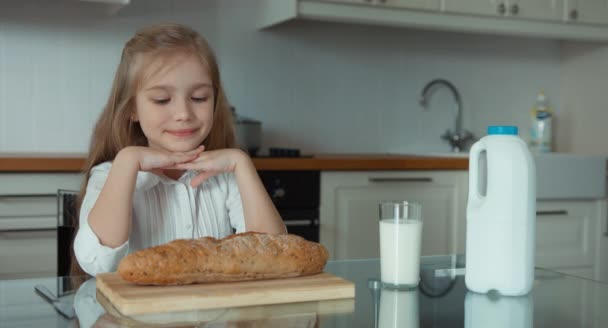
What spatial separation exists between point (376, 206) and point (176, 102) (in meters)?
1.38

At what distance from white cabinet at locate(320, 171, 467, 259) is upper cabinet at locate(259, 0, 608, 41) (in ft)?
1.89

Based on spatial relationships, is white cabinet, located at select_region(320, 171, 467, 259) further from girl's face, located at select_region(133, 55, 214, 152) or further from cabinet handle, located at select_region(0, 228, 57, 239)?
girl's face, located at select_region(133, 55, 214, 152)

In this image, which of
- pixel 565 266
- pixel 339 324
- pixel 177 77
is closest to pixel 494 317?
pixel 339 324

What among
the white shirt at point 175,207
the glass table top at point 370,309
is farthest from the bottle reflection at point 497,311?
the white shirt at point 175,207

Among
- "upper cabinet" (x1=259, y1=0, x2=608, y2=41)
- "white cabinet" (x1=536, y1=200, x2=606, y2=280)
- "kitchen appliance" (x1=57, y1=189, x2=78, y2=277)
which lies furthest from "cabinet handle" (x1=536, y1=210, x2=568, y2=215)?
"kitchen appliance" (x1=57, y1=189, x2=78, y2=277)

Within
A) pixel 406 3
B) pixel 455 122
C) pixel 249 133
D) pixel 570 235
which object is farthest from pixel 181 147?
pixel 455 122

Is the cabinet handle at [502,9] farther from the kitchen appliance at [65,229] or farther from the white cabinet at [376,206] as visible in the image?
the kitchen appliance at [65,229]

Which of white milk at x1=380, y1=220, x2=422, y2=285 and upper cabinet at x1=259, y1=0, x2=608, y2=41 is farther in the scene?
upper cabinet at x1=259, y1=0, x2=608, y2=41

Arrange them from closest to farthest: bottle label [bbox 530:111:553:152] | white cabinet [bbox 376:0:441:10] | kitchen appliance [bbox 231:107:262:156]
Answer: kitchen appliance [bbox 231:107:262:156], white cabinet [bbox 376:0:441:10], bottle label [bbox 530:111:553:152]

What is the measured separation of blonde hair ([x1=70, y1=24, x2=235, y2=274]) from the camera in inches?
55.1

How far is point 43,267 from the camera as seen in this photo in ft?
7.35

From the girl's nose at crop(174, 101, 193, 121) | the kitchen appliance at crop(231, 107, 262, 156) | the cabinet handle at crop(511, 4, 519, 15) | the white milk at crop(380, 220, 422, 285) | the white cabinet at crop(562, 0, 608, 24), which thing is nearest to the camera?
the white milk at crop(380, 220, 422, 285)

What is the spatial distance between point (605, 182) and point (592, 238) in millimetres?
219

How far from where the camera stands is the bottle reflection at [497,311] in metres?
0.81
